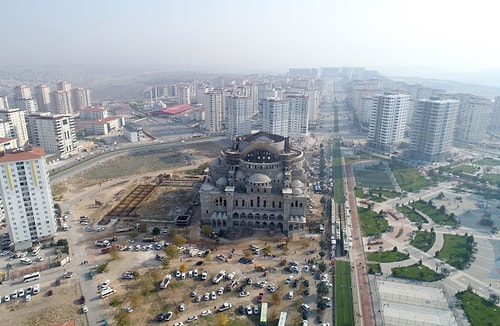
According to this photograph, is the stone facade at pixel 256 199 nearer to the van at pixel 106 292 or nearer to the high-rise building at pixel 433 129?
the van at pixel 106 292

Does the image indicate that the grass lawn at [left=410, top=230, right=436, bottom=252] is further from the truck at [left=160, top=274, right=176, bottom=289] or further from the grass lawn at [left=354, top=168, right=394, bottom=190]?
the truck at [left=160, top=274, right=176, bottom=289]

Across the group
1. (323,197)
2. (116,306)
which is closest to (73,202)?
(116,306)

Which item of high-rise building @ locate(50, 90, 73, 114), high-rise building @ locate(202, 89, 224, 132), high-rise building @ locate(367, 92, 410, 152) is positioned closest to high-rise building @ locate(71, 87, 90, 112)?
high-rise building @ locate(50, 90, 73, 114)

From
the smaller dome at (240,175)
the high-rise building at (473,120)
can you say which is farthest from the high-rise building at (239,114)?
the high-rise building at (473,120)

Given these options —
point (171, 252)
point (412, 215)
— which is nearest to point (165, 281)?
point (171, 252)

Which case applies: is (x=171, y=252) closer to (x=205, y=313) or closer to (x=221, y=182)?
(x=205, y=313)

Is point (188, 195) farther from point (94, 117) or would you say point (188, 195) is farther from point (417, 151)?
point (94, 117)
